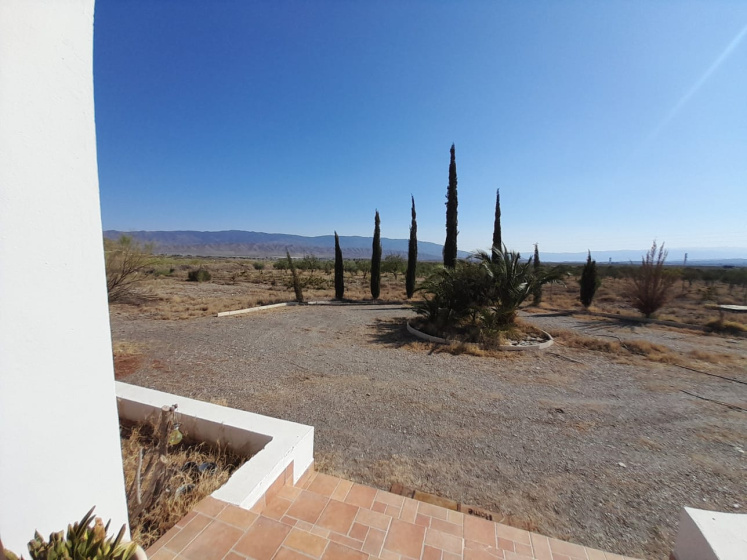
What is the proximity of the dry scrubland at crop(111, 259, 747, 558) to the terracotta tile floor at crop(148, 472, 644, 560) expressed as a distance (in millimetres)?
334

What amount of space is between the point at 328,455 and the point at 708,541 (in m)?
2.58

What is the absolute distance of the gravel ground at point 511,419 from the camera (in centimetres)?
249

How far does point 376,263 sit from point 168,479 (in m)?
14.2

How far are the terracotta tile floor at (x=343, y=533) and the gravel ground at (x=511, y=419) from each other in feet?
1.11

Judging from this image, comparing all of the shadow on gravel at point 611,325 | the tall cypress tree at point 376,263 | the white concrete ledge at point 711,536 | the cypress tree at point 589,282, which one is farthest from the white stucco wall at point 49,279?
the cypress tree at point 589,282

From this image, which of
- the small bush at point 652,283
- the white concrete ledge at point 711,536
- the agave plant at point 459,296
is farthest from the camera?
the small bush at point 652,283

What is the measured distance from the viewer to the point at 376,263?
15844mm

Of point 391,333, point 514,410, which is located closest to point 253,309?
point 391,333

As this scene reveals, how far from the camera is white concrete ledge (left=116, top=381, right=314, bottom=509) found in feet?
6.27

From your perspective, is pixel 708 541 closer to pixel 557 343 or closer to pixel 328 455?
pixel 328 455

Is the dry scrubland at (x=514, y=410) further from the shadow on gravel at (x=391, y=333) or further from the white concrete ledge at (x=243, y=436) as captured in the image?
the white concrete ledge at (x=243, y=436)

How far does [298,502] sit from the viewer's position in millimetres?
2129

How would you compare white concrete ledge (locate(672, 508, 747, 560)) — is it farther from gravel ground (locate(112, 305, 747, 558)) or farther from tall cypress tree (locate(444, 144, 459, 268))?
tall cypress tree (locate(444, 144, 459, 268))

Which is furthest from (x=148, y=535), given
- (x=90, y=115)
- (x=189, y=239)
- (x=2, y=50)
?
(x=189, y=239)
